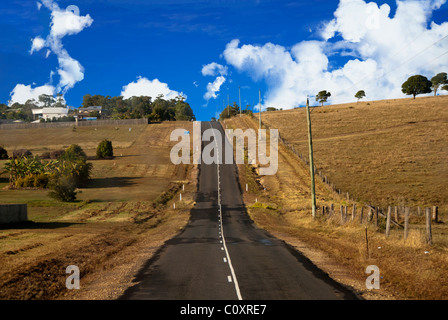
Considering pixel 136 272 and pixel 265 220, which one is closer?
pixel 136 272

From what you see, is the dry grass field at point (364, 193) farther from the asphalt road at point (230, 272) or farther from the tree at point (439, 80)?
the tree at point (439, 80)

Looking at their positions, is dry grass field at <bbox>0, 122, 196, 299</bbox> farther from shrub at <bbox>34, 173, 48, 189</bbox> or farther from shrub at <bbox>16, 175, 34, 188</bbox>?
shrub at <bbox>34, 173, 48, 189</bbox>

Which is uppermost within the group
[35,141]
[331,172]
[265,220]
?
[35,141]

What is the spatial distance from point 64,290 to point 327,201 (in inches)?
1515

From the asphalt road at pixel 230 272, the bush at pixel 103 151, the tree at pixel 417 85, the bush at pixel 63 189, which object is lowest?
the asphalt road at pixel 230 272

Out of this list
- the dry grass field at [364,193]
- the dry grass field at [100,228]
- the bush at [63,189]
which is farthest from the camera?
the bush at [63,189]

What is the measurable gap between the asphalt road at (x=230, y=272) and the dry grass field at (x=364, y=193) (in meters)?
1.32

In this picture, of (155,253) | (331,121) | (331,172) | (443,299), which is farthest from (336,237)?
(331,121)

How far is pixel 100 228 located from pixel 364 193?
109 feet

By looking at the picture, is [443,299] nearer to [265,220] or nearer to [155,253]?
[155,253]

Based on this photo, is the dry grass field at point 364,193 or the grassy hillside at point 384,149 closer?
the dry grass field at point 364,193

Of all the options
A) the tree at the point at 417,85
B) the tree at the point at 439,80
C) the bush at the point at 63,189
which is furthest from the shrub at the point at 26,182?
the tree at the point at 439,80

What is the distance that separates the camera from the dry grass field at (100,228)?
639 inches

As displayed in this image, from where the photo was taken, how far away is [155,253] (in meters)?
22.7
